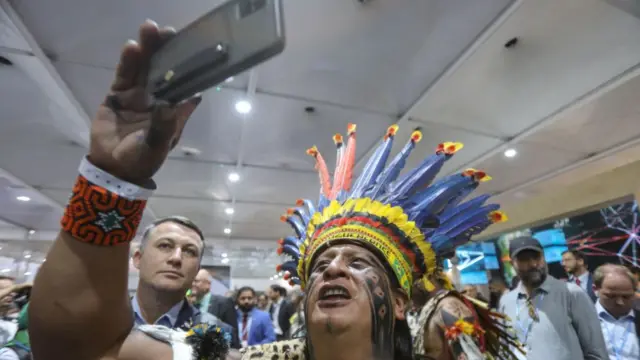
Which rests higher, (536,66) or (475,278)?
(536,66)

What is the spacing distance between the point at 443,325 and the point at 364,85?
2188 millimetres

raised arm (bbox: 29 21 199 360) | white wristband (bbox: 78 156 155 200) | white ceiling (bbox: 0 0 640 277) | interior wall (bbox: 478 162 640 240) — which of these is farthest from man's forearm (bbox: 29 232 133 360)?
interior wall (bbox: 478 162 640 240)

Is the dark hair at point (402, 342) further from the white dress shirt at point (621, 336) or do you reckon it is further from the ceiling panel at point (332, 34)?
the white dress shirt at point (621, 336)

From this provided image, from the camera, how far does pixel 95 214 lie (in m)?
0.67

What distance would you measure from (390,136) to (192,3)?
1661mm

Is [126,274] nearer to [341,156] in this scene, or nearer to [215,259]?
[341,156]

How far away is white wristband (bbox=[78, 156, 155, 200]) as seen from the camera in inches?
26.3

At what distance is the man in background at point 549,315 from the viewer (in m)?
2.60

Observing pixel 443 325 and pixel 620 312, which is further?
pixel 620 312

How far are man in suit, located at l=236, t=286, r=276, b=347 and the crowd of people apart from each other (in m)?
2.43

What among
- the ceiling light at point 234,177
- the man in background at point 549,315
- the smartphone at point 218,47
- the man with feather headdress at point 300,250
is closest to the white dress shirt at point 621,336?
the man in background at point 549,315

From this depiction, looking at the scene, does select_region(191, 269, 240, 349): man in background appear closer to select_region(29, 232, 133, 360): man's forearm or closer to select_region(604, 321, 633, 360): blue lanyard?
select_region(29, 232, 133, 360): man's forearm

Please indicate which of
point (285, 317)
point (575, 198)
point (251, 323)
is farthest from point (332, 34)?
point (575, 198)

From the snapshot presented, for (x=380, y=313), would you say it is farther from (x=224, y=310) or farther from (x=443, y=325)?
(x=224, y=310)
